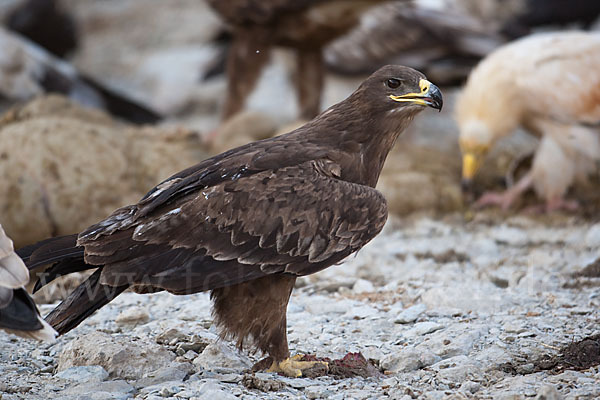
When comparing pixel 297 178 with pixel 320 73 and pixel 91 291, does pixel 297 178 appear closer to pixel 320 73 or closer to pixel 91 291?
pixel 91 291

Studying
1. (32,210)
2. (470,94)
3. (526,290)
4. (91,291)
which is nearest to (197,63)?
(470,94)

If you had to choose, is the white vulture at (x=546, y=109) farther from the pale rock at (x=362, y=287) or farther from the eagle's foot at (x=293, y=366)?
the eagle's foot at (x=293, y=366)

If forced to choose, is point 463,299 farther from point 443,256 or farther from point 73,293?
point 73,293

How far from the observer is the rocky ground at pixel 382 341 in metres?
3.43

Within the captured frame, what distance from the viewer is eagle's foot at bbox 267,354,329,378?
12.1 ft

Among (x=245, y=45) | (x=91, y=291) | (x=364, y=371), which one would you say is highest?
(x=245, y=45)

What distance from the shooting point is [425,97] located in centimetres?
395

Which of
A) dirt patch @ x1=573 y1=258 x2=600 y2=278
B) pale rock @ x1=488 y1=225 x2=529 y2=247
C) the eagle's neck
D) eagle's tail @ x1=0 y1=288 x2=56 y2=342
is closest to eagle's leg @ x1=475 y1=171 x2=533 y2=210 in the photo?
pale rock @ x1=488 y1=225 x2=529 y2=247

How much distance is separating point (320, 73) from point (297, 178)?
5.92m

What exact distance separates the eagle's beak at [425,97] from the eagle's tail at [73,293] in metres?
1.56

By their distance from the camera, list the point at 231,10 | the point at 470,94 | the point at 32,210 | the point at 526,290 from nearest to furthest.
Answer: the point at 526,290 → the point at 32,210 → the point at 470,94 → the point at 231,10

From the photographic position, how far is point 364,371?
369 cm

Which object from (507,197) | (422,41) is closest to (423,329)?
(507,197)

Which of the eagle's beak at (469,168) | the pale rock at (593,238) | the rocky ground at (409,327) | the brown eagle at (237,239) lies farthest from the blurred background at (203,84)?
the brown eagle at (237,239)
